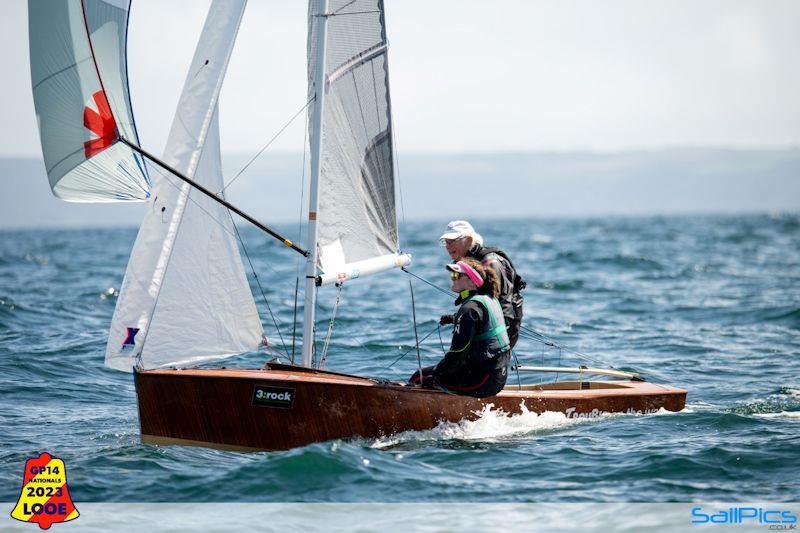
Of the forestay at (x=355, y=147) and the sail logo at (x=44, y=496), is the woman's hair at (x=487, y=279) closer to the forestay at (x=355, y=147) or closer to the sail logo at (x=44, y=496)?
the forestay at (x=355, y=147)

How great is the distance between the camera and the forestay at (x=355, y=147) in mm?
8062

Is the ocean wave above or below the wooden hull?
below

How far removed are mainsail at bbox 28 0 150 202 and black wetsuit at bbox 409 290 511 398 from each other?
2.73 m

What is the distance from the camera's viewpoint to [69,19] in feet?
23.4

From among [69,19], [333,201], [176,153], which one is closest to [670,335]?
[333,201]

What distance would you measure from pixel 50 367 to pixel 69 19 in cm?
578

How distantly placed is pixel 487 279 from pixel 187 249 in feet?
8.01

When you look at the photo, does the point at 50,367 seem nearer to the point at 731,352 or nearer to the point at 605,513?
the point at 605,513

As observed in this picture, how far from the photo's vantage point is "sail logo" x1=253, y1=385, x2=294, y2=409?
7.32 m

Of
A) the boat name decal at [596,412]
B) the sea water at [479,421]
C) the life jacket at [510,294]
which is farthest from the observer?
the boat name decal at [596,412]

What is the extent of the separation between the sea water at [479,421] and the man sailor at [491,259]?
88cm

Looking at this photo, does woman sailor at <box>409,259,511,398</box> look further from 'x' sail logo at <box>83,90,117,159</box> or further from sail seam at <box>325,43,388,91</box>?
'x' sail logo at <box>83,90,117,159</box>

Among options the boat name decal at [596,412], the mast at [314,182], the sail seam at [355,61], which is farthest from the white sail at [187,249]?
the boat name decal at [596,412]

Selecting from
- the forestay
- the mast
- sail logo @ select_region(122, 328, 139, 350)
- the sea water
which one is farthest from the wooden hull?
the forestay
